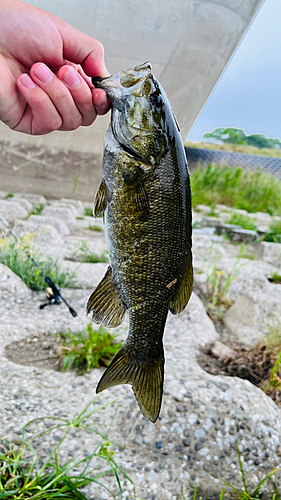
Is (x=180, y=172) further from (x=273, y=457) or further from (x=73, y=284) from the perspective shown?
(x=73, y=284)

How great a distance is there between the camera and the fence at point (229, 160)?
14.2m

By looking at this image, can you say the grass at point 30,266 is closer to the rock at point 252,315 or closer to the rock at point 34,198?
the rock at point 252,315

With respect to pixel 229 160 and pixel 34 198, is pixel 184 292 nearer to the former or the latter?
pixel 34 198

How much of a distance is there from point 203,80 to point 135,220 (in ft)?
24.5

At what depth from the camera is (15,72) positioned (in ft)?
5.25

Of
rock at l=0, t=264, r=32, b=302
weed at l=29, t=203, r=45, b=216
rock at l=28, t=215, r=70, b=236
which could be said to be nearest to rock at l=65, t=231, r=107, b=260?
rock at l=28, t=215, r=70, b=236

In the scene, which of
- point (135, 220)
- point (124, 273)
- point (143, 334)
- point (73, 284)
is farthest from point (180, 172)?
point (73, 284)

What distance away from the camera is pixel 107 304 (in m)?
1.29

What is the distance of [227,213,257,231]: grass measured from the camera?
26.7ft

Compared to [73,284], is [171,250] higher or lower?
higher

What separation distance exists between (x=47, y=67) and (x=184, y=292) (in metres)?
0.86

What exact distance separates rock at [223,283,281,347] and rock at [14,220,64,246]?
231 cm

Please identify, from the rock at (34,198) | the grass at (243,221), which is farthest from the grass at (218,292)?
the rock at (34,198)

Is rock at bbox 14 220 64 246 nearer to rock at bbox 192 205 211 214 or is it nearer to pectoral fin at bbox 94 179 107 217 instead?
pectoral fin at bbox 94 179 107 217
